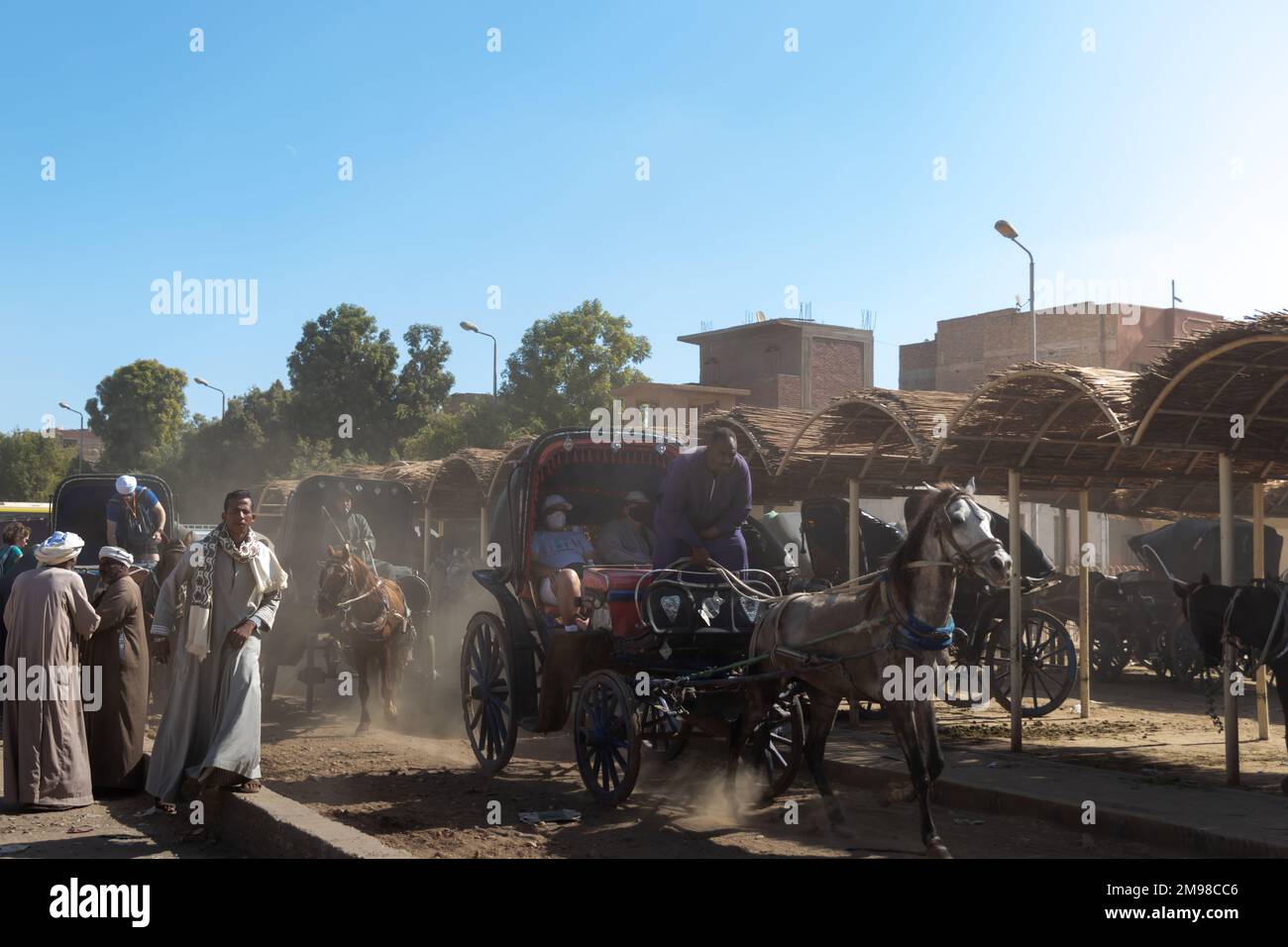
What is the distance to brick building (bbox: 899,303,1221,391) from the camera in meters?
45.4

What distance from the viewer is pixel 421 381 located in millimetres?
50906

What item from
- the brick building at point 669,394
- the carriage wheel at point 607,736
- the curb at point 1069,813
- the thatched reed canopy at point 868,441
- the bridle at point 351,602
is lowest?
the curb at point 1069,813

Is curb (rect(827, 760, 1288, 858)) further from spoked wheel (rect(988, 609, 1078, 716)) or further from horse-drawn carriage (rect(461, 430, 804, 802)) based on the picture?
spoked wheel (rect(988, 609, 1078, 716))

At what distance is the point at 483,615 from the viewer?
33.0 feet

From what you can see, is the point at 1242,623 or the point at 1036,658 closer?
the point at 1242,623

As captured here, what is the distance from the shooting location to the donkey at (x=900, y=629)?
6.54 m

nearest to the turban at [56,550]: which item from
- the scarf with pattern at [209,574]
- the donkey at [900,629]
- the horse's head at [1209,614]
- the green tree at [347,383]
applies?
the scarf with pattern at [209,574]

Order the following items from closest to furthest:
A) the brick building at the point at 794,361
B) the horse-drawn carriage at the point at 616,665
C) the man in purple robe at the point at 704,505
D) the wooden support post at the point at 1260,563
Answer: the horse-drawn carriage at the point at 616,665 → the man in purple robe at the point at 704,505 → the wooden support post at the point at 1260,563 → the brick building at the point at 794,361

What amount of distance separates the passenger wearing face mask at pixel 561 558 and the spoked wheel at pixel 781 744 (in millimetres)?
1529

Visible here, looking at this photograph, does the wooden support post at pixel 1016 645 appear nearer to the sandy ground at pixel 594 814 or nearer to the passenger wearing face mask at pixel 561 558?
the sandy ground at pixel 594 814

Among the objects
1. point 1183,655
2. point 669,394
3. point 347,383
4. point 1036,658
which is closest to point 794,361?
point 669,394

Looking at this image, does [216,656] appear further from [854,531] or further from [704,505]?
[854,531]

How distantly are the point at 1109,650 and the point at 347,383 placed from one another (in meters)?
38.6

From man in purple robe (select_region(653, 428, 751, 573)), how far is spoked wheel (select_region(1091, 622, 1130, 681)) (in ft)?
35.3
